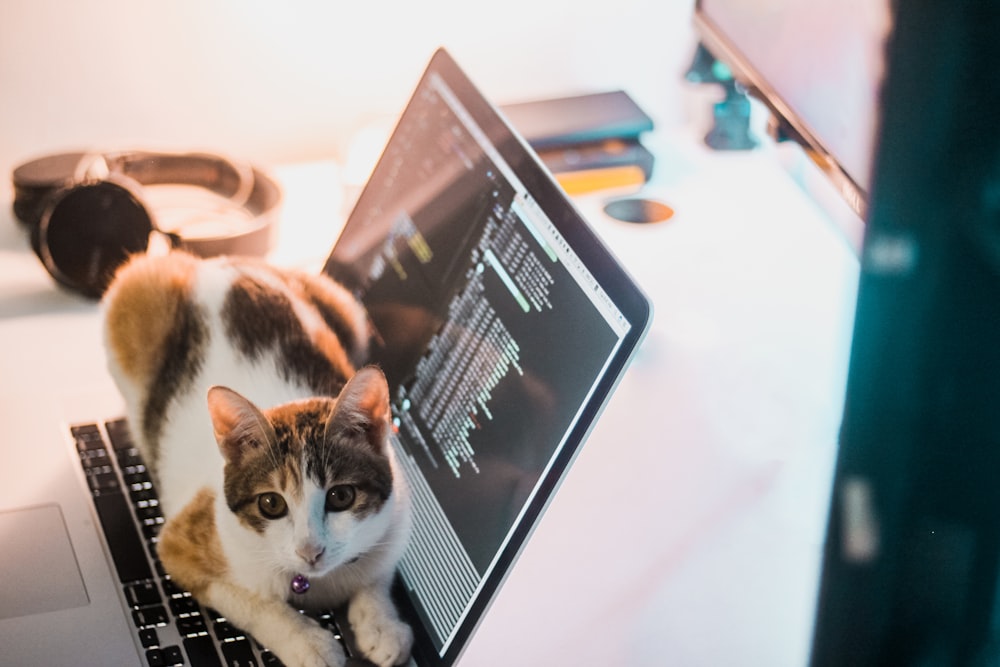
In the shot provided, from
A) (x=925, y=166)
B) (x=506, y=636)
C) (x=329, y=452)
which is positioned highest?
(x=925, y=166)

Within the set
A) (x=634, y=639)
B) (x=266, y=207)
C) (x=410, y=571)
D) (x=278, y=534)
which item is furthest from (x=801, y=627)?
(x=266, y=207)

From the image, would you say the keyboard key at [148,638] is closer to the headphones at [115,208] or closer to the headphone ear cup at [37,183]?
the headphones at [115,208]

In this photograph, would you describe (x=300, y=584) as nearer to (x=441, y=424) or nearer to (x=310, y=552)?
(x=310, y=552)

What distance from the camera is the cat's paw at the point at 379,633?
830 mm

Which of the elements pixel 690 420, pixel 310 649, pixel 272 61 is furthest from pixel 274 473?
pixel 272 61

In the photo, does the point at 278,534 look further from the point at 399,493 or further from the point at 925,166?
the point at 925,166

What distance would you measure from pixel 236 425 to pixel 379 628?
189mm

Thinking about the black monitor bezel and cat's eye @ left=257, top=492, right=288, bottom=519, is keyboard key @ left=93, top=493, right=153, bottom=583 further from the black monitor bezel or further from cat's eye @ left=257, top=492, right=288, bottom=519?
the black monitor bezel

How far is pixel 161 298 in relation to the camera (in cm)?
110

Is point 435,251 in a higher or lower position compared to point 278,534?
higher

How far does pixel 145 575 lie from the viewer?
36.3 inches

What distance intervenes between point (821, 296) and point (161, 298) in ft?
2.38

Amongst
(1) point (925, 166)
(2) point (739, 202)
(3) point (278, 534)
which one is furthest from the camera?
(2) point (739, 202)

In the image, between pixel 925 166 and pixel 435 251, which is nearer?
pixel 925 166
